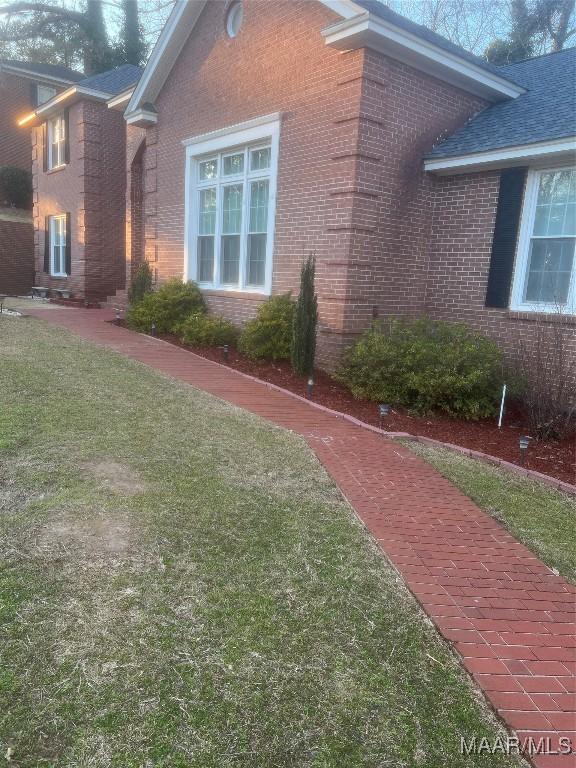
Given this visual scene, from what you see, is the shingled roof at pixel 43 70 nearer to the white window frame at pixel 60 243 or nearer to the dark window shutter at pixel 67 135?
the dark window shutter at pixel 67 135

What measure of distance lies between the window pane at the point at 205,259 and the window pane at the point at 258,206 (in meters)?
1.50

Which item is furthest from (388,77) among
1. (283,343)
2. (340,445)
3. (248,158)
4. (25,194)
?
(25,194)

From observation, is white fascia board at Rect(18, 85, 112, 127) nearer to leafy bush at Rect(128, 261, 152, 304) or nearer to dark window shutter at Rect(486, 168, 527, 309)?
leafy bush at Rect(128, 261, 152, 304)

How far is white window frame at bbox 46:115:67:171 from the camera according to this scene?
741 inches

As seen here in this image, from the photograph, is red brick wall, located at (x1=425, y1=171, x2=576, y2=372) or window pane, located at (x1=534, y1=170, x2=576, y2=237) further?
red brick wall, located at (x1=425, y1=171, x2=576, y2=372)

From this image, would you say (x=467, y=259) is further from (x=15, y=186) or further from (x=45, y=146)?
(x=15, y=186)

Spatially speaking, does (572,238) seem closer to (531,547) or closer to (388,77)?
(388,77)

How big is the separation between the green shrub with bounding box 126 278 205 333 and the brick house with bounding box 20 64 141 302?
7.30 m

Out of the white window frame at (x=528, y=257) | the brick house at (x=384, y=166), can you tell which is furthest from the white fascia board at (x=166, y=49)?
the white window frame at (x=528, y=257)

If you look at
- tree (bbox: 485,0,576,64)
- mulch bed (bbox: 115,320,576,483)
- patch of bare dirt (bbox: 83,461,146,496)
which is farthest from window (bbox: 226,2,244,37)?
tree (bbox: 485,0,576,64)

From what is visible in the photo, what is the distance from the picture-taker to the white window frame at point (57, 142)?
61.8 ft

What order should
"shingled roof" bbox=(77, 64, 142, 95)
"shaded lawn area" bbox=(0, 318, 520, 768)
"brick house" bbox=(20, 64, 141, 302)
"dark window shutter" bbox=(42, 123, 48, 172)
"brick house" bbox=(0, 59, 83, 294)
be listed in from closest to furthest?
"shaded lawn area" bbox=(0, 318, 520, 768) → "shingled roof" bbox=(77, 64, 142, 95) → "brick house" bbox=(20, 64, 141, 302) → "dark window shutter" bbox=(42, 123, 48, 172) → "brick house" bbox=(0, 59, 83, 294)

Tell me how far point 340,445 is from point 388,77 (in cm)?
580

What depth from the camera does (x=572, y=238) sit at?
7609mm
